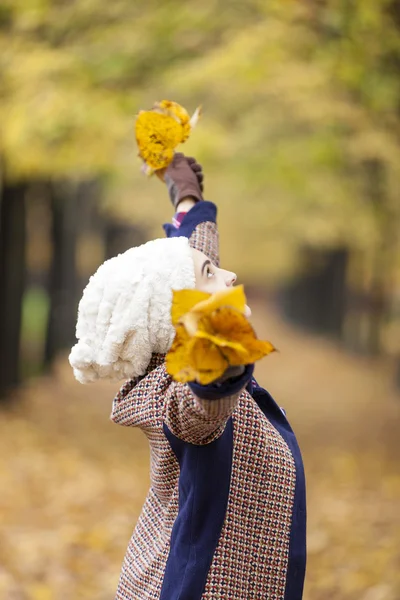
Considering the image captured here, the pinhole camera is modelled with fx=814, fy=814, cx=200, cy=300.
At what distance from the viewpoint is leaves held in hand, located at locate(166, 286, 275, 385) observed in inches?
66.2

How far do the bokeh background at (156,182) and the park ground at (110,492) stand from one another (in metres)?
0.02

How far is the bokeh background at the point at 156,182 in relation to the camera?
5668 mm

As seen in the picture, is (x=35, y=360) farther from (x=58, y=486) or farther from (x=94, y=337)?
(x=94, y=337)

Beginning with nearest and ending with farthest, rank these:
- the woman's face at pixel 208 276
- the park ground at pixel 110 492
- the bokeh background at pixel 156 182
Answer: the woman's face at pixel 208 276, the park ground at pixel 110 492, the bokeh background at pixel 156 182

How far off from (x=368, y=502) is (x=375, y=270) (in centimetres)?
1195

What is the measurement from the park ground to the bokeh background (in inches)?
0.9

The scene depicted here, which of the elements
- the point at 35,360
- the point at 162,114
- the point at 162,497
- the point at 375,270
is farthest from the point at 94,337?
the point at 375,270

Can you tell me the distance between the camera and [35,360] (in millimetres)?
14422

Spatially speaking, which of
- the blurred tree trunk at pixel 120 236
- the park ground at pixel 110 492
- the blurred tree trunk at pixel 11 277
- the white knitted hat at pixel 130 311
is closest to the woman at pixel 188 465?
the white knitted hat at pixel 130 311

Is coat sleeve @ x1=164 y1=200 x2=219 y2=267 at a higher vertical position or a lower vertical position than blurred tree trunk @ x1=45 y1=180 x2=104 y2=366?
lower

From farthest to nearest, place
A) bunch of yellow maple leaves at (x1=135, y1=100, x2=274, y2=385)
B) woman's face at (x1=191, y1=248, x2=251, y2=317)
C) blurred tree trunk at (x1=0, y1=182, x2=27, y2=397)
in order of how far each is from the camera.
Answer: blurred tree trunk at (x1=0, y1=182, x2=27, y2=397)
woman's face at (x1=191, y1=248, x2=251, y2=317)
bunch of yellow maple leaves at (x1=135, y1=100, x2=274, y2=385)

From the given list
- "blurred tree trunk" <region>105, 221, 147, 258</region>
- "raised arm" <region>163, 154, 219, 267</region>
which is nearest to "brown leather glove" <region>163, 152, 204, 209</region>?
"raised arm" <region>163, 154, 219, 267</region>

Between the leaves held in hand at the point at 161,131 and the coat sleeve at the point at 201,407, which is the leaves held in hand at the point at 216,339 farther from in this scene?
the leaves held in hand at the point at 161,131

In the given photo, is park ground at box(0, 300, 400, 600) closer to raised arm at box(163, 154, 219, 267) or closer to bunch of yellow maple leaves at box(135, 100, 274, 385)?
bunch of yellow maple leaves at box(135, 100, 274, 385)
